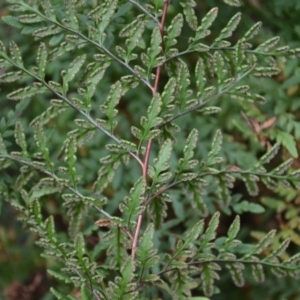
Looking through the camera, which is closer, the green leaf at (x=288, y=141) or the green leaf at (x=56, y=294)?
the green leaf at (x=56, y=294)

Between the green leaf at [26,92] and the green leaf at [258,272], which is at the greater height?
the green leaf at [26,92]

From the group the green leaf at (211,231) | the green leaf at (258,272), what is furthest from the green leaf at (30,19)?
the green leaf at (258,272)

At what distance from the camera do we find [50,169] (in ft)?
3.02

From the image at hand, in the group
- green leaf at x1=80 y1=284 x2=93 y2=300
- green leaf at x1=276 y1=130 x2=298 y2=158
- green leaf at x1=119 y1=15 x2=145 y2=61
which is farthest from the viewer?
green leaf at x1=276 y1=130 x2=298 y2=158

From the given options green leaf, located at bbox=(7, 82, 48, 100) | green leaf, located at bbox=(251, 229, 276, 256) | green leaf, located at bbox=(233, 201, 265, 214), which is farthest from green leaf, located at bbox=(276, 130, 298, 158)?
green leaf, located at bbox=(7, 82, 48, 100)

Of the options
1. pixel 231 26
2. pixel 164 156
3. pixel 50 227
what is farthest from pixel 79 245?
pixel 231 26

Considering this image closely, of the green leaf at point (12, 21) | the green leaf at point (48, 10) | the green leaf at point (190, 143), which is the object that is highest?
the green leaf at point (48, 10)

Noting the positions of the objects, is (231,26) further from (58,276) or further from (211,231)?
(58,276)

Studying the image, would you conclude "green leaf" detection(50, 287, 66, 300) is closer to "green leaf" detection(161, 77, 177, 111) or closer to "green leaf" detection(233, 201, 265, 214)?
"green leaf" detection(161, 77, 177, 111)

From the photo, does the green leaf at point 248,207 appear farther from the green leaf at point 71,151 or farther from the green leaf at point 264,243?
the green leaf at point 71,151

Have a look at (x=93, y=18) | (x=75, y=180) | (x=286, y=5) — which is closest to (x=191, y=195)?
(x=75, y=180)

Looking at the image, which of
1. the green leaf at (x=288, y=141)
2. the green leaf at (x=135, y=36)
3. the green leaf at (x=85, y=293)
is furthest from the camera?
the green leaf at (x=288, y=141)

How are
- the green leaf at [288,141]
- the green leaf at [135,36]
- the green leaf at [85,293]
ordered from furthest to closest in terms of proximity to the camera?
the green leaf at [288,141] → the green leaf at [135,36] → the green leaf at [85,293]

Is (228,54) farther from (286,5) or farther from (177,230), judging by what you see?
(177,230)
